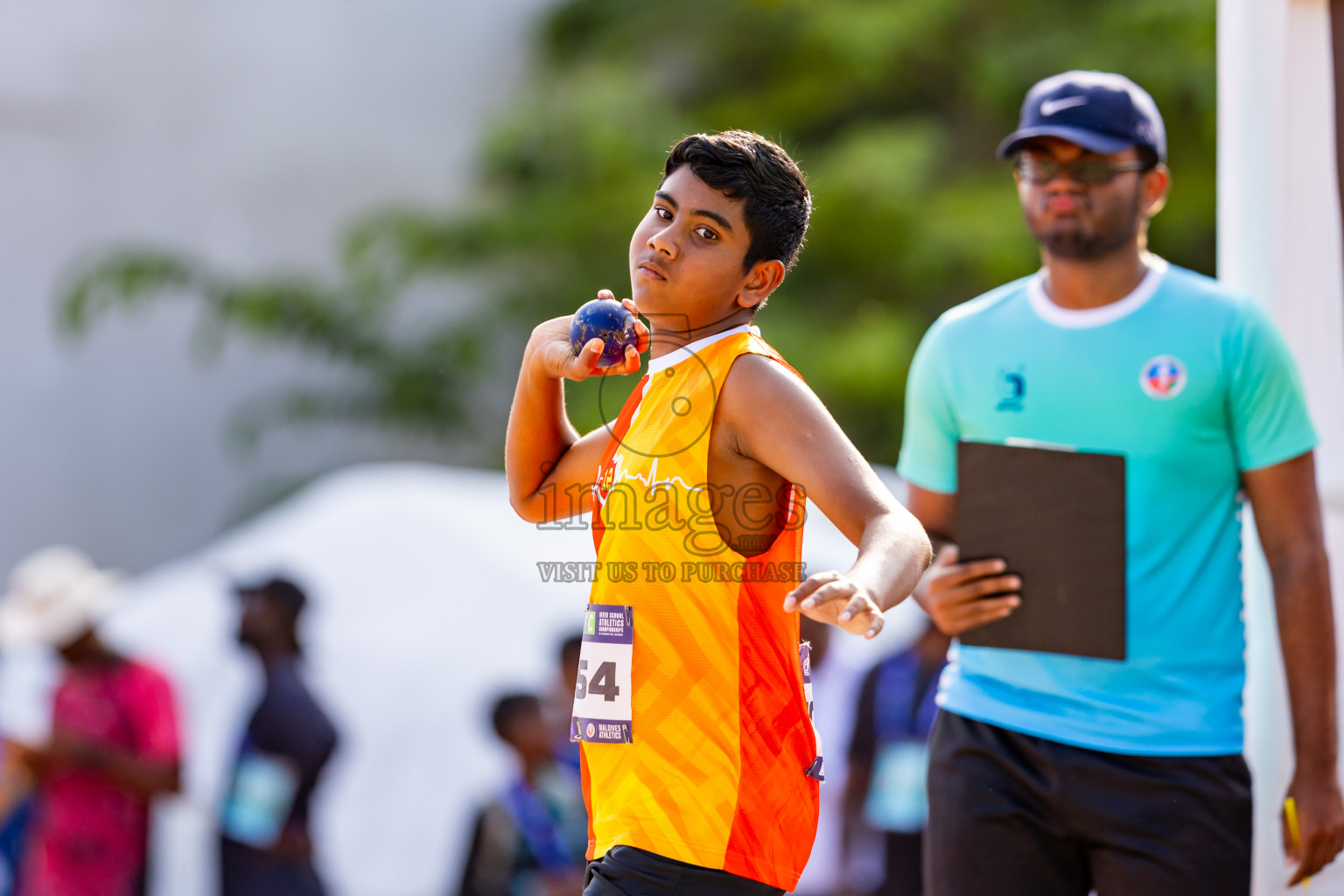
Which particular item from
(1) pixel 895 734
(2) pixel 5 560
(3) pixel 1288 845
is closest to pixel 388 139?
(2) pixel 5 560

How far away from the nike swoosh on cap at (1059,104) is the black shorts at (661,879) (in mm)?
1607

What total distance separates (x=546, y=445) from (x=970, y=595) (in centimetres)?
92

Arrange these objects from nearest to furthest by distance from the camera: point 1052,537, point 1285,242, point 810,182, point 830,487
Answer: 1. point 830,487
2. point 1052,537
3. point 1285,242
4. point 810,182

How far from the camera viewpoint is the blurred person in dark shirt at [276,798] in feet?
18.5

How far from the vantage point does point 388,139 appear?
1229 centimetres

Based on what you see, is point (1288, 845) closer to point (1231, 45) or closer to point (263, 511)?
point (1231, 45)

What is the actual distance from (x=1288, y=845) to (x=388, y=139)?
1083 cm

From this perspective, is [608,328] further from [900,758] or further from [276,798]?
[276,798]

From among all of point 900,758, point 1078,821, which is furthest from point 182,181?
point 1078,821

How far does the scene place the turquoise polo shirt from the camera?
2.55 m

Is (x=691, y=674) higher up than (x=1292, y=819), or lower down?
higher up

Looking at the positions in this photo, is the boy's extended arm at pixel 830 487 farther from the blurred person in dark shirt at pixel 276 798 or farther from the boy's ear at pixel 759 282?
the blurred person in dark shirt at pixel 276 798

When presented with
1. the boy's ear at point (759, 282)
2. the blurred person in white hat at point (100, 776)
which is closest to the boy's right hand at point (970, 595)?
the boy's ear at point (759, 282)

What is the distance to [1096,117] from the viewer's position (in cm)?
272
